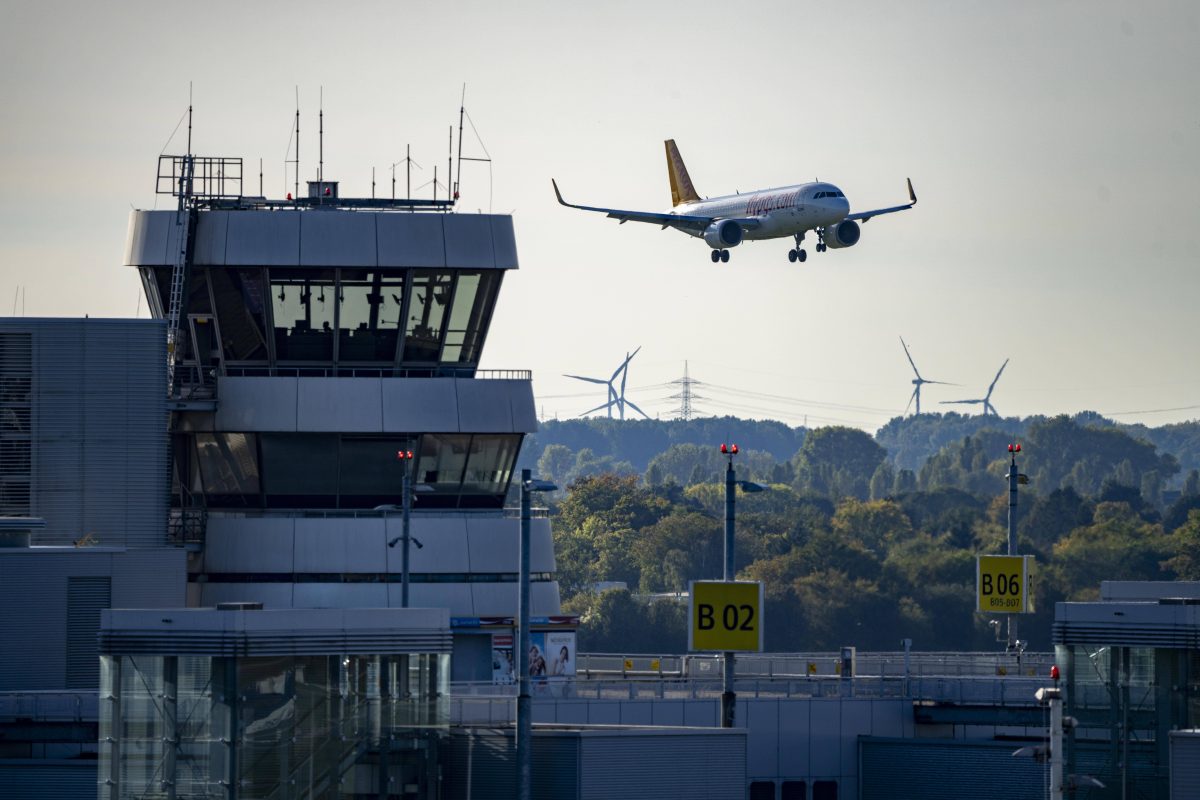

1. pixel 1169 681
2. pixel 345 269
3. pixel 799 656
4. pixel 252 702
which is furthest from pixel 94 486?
pixel 1169 681

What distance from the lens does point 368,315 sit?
74500 millimetres

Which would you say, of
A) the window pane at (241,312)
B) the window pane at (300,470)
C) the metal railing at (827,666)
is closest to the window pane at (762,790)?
the metal railing at (827,666)

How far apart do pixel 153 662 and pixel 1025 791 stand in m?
23.5

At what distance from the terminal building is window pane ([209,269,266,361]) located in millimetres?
71

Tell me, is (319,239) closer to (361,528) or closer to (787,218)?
(361,528)

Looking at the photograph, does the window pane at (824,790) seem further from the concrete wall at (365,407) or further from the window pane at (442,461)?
the window pane at (442,461)

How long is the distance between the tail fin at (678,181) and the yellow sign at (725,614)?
4288 inches

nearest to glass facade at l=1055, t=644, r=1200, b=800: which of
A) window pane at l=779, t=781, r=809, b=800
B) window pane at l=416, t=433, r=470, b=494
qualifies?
window pane at l=779, t=781, r=809, b=800

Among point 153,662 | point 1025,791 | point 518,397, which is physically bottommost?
point 1025,791

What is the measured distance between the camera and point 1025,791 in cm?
5781

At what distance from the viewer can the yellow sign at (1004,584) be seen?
78812 mm

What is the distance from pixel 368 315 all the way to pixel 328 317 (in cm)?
127

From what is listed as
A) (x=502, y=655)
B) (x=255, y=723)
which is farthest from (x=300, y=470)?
(x=255, y=723)

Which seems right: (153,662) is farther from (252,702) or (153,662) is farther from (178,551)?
(178,551)
